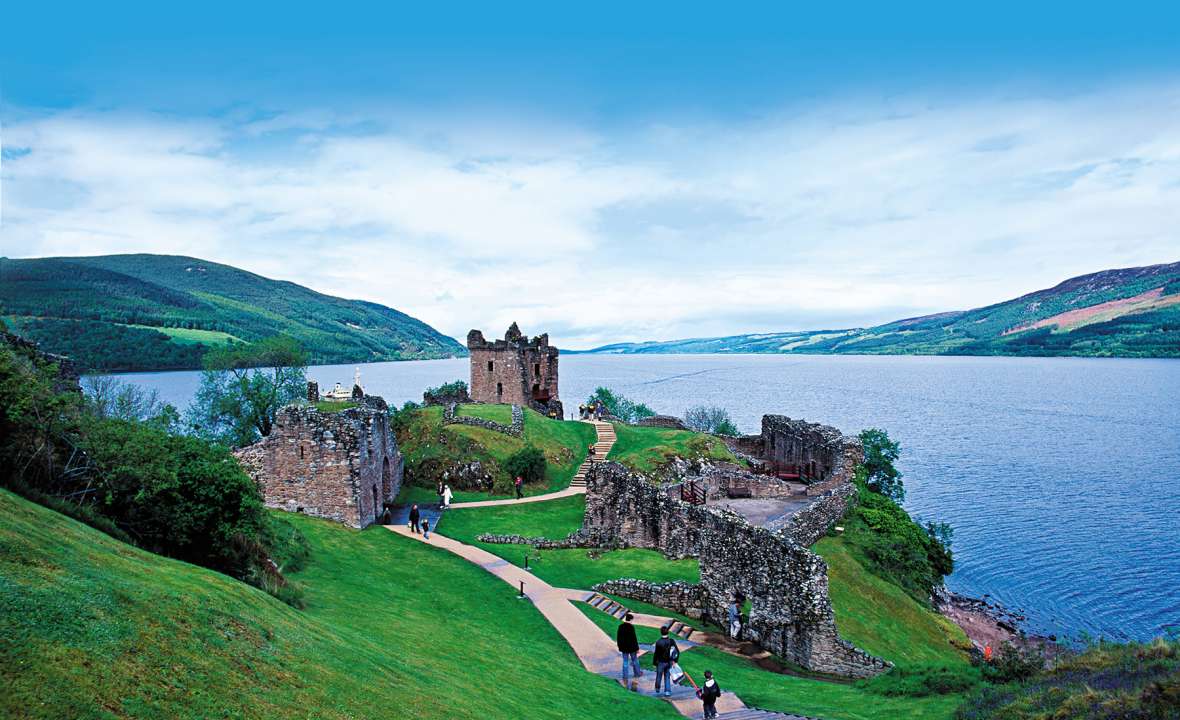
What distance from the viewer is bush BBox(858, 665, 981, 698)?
16.5m

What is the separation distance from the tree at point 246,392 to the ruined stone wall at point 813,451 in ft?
137

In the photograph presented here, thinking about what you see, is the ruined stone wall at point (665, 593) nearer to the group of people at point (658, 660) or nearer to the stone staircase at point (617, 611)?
the stone staircase at point (617, 611)

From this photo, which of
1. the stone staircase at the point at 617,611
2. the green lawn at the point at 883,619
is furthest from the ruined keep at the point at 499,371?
the stone staircase at the point at 617,611

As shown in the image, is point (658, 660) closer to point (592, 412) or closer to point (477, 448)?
point (477, 448)

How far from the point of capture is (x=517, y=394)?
6731cm

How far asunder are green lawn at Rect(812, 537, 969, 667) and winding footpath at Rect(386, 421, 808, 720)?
7.94 metres

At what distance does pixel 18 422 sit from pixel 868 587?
32554mm

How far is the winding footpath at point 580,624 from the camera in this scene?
1675 cm

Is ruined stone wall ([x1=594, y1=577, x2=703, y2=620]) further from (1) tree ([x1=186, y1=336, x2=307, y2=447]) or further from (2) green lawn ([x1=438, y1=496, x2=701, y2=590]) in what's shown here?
(1) tree ([x1=186, y1=336, x2=307, y2=447])

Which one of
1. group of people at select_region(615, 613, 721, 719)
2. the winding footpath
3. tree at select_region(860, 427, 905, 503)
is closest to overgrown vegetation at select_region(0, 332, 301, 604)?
group of people at select_region(615, 613, 721, 719)

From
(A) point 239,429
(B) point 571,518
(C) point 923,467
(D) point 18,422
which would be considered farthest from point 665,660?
(C) point 923,467

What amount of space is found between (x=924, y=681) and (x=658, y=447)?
114ft

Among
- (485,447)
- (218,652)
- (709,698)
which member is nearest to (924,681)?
(709,698)

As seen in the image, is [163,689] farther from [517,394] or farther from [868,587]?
[517,394]
